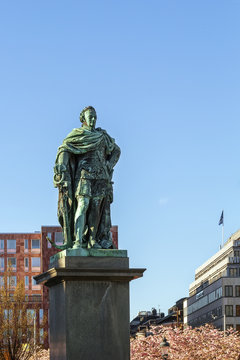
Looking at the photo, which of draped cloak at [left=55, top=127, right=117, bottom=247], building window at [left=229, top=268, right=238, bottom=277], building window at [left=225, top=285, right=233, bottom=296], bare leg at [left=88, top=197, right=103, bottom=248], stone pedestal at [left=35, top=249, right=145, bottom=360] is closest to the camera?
stone pedestal at [left=35, top=249, right=145, bottom=360]

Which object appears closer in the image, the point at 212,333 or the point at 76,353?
the point at 76,353

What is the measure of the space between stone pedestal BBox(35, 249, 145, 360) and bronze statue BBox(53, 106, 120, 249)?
0.46 metres

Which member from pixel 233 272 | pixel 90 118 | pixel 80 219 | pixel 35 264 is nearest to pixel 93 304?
pixel 80 219

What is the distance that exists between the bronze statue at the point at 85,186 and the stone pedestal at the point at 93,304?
1.49 ft

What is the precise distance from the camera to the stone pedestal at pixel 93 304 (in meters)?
16.7

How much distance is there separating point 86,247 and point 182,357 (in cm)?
4659

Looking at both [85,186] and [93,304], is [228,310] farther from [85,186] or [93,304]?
[93,304]

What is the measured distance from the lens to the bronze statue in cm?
1738

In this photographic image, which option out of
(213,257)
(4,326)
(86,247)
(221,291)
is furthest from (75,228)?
(213,257)

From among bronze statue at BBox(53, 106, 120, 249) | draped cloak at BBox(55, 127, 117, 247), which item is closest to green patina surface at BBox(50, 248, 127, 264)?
bronze statue at BBox(53, 106, 120, 249)

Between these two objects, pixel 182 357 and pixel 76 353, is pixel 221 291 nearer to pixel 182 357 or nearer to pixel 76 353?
pixel 182 357

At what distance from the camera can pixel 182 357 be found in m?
62.3

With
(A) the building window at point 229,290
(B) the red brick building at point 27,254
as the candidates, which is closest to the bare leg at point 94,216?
(A) the building window at point 229,290

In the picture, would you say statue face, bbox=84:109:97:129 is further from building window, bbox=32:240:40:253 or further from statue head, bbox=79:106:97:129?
building window, bbox=32:240:40:253
